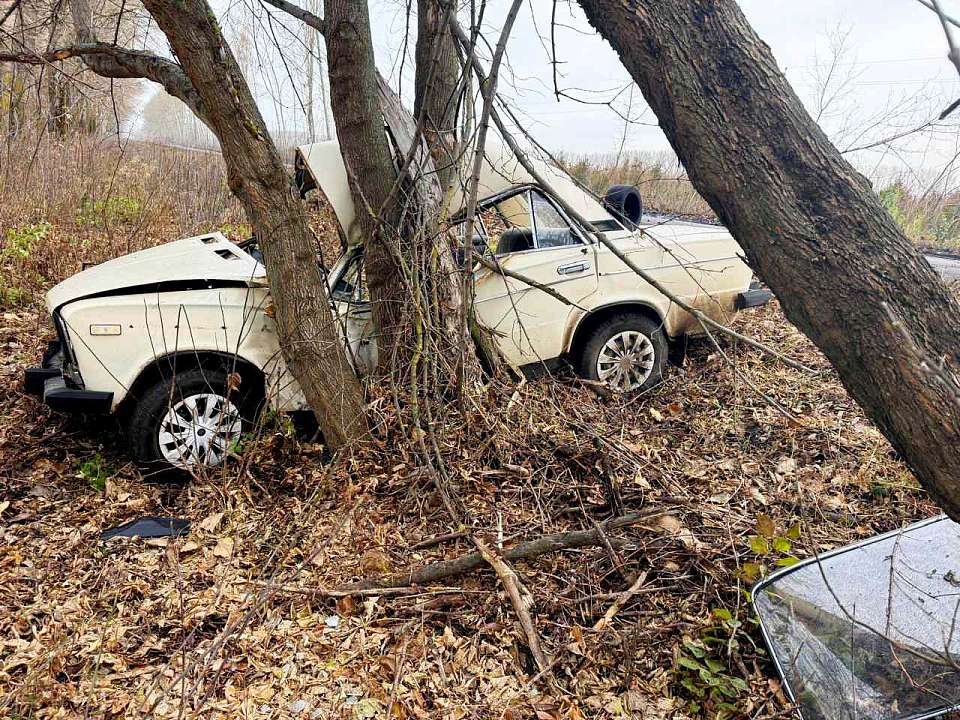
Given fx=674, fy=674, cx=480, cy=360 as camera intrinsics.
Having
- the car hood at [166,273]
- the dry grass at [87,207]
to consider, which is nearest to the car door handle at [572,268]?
the car hood at [166,273]

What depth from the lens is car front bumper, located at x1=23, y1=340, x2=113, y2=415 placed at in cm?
412

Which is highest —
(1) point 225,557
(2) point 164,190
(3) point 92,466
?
(2) point 164,190

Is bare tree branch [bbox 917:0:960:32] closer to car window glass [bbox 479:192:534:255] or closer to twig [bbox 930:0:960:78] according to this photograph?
twig [bbox 930:0:960:78]

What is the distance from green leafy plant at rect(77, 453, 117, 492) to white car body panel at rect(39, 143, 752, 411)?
47cm

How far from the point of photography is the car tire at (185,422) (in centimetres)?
429

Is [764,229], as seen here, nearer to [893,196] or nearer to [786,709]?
[786,709]

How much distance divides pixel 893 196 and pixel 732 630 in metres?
12.4

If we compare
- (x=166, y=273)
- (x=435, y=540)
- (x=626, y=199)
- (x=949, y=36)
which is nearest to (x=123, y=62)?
(x=166, y=273)

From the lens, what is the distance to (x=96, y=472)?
4336 mm

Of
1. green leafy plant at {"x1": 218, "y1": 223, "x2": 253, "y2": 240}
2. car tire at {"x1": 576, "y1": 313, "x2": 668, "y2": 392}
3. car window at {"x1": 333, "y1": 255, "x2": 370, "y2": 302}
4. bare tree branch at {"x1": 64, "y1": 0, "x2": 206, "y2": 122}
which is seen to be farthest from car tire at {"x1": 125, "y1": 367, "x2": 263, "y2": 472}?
green leafy plant at {"x1": 218, "y1": 223, "x2": 253, "y2": 240}

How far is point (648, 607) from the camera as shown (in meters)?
3.13

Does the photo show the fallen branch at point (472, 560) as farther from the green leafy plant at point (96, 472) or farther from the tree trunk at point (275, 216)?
the green leafy plant at point (96, 472)

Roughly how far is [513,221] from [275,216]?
→ 1.99m

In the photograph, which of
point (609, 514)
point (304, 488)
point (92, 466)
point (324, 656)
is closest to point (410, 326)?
point (304, 488)
